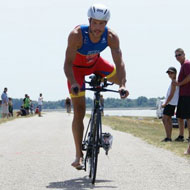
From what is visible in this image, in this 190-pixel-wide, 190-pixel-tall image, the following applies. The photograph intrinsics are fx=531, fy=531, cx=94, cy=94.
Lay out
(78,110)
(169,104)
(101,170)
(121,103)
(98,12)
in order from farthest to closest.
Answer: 1. (121,103)
2. (169,104)
3. (101,170)
4. (78,110)
5. (98,12)

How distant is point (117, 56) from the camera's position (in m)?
6.63

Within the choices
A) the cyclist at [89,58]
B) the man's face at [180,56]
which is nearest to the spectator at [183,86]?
the man's face at [180,56]

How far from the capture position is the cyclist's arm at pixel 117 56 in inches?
255

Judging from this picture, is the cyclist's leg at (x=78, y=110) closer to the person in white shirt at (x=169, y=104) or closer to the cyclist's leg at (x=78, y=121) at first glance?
the cyclist's leg at (x=78, y=121)

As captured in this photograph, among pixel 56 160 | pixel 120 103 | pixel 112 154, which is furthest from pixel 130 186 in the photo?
pixel 120 103

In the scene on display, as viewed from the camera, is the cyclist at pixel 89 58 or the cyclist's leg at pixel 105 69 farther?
the cyclist's leg at pixel 105 69

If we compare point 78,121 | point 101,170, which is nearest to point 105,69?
point 78,121

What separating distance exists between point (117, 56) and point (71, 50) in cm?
64

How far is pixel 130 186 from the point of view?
20.0 feet

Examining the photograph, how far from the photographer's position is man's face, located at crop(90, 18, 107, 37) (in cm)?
616

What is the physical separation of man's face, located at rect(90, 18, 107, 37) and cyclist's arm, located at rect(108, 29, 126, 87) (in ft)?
0.84

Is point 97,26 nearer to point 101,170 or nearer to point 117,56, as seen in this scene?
point 117,56

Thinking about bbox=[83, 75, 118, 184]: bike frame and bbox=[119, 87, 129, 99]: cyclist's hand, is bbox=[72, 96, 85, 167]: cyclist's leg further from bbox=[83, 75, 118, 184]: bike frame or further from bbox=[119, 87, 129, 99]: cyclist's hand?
bbox=[119, 87, 129, 99]: cyclist's hand

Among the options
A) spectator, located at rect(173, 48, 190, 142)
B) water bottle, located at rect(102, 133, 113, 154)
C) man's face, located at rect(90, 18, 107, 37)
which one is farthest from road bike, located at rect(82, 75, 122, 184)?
spectator, located at rect(173, 48, 190, 142)
